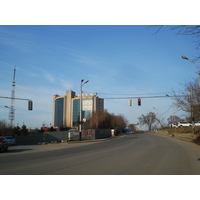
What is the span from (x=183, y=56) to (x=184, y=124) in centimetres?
4427

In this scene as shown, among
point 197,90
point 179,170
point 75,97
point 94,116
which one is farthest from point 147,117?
point 179,170

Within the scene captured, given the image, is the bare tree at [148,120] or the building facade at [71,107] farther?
the building facade at [71,107]

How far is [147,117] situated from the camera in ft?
403

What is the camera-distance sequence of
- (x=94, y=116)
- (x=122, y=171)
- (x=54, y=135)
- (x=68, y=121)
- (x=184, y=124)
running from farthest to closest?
(x=68, y=121) → (x=94, y=116) → (x=184, y=124) → (x=54, y=135) → (x=122, y=171)

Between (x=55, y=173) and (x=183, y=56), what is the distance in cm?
2014

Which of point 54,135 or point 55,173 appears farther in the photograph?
point 54,135

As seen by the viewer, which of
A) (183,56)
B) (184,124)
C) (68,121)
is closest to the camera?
(183,56)

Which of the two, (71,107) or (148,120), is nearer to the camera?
(148,120)

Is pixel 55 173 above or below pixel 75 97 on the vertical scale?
below

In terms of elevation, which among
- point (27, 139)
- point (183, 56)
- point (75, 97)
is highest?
point (75, 97)

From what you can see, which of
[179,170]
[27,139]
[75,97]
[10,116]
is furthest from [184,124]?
[75,97]

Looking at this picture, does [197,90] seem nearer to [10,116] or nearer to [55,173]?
[55,173]

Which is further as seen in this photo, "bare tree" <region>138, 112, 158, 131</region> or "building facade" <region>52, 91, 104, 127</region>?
"building facade" <region>52, 91, 104, 127</region>
